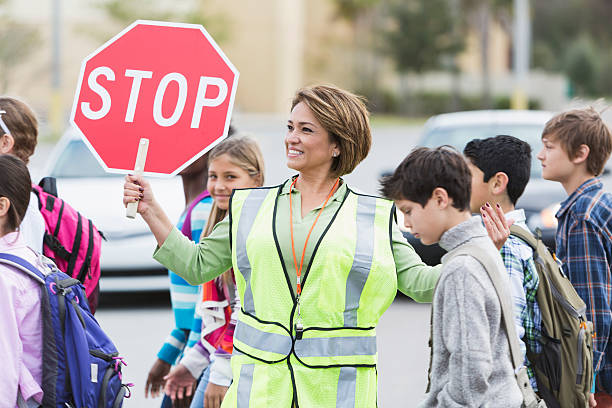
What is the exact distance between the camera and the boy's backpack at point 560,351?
329 cm

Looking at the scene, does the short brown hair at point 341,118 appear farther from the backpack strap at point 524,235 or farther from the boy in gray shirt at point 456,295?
the backpack strap at point 524,235

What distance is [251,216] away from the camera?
302cm

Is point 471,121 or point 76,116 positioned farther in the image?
point 471,121

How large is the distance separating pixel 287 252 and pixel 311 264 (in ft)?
0.29

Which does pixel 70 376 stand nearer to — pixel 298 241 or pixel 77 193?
pixel 298 241

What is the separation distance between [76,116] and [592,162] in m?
2.17

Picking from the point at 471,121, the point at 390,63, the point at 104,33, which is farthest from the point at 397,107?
the point at 471,121

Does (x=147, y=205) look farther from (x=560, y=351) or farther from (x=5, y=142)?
(x=560, y=351)

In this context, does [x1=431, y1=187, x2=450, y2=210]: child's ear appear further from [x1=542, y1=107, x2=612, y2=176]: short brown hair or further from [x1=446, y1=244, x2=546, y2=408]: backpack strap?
[x1=542, y1=107, x2=612, y2=176]: short brown hair

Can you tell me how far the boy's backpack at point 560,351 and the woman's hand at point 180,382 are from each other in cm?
147

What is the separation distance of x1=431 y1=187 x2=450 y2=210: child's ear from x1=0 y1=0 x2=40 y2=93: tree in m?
30.6

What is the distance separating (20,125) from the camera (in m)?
3.78

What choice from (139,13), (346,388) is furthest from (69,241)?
(139,13)

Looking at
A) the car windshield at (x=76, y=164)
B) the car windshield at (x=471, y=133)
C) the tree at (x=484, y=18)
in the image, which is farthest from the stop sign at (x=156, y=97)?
the tree at (x=484, y=18)
